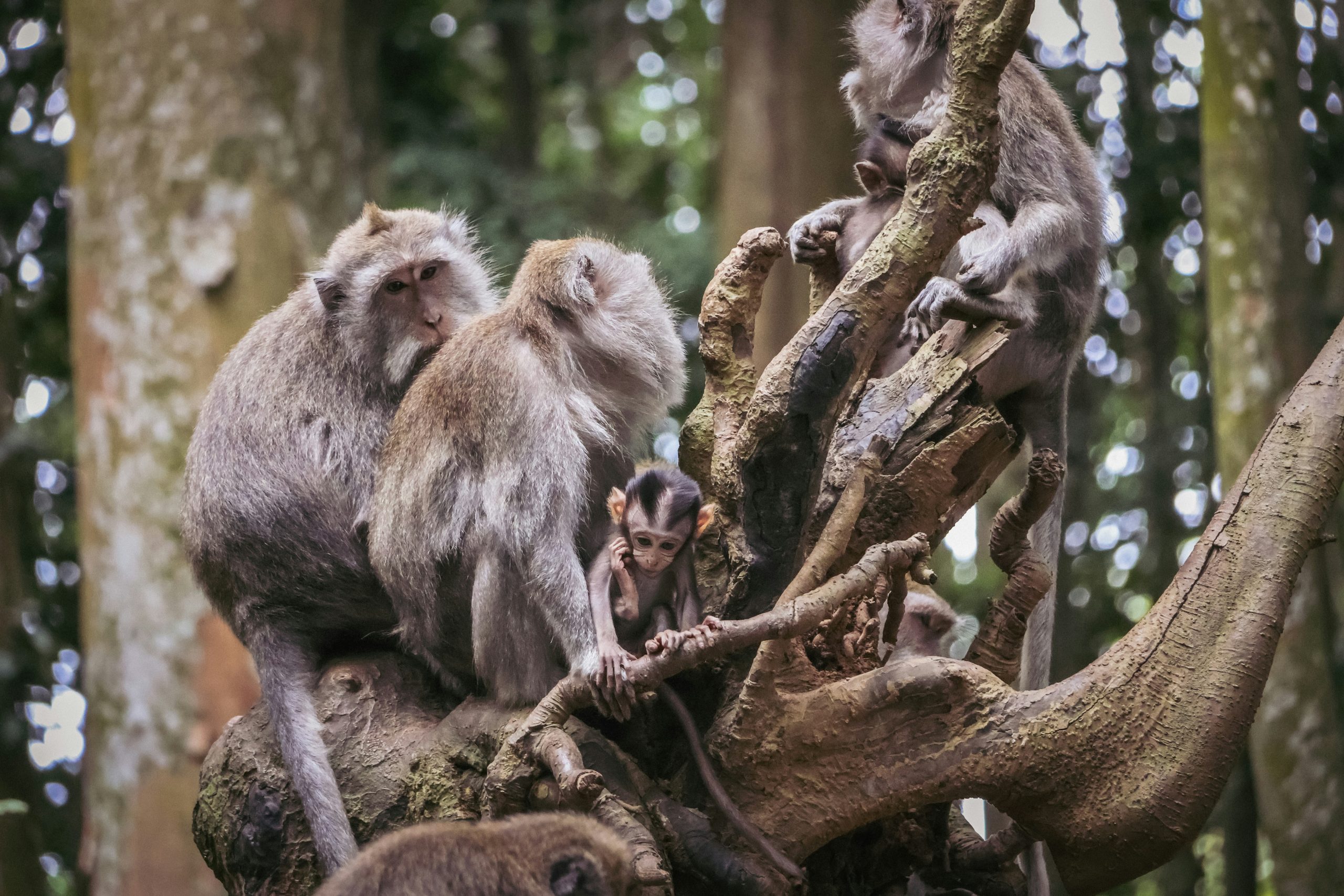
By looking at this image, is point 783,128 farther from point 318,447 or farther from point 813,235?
point 318,447

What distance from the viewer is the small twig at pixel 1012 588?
149 inches

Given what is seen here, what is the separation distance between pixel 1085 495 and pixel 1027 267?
4224 mm

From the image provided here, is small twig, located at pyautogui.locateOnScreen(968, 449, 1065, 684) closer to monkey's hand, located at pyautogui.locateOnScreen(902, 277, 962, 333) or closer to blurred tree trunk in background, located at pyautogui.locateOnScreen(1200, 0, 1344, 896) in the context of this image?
monkey's hand, located at pyautogui.locateOnScreen(902, 277, 962, 333)

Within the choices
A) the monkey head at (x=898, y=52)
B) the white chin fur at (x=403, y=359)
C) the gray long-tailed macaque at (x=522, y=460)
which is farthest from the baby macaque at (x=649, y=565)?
the monkey head at (x=898, y=52)

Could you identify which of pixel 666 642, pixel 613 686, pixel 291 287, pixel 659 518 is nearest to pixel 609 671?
pixel 613 686

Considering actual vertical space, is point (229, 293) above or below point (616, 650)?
above

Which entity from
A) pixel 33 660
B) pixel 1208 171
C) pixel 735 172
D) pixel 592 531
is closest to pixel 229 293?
pixel 33 660

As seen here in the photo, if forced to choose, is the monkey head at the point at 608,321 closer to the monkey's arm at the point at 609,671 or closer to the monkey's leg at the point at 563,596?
the monkey's leg at the point at 563,596

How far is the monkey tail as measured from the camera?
3.47 meters

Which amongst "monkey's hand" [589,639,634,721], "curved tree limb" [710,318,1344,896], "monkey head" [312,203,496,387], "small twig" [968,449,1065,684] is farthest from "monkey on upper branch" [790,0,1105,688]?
"monkey's hand" [589,639,634,721]

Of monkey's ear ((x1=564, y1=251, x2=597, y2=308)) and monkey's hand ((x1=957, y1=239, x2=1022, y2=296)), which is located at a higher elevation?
monkey's ear ((x1=564, y1=251, x2=597, y2=308))

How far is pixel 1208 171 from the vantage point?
20.7ft

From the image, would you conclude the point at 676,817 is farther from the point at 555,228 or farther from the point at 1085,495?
the point at 555,228

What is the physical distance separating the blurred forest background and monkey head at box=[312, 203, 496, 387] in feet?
10.2
